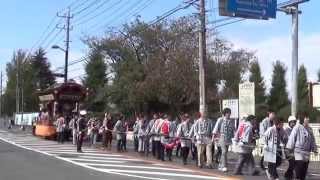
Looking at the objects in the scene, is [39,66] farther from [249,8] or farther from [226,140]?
[226,140]

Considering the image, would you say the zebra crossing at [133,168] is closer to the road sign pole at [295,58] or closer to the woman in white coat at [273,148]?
the woman in white coat at [273,148]

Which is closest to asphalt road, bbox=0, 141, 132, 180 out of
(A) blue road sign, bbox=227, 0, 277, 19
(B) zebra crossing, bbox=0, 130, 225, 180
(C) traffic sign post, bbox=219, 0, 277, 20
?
(B) zebra crossing, bbox=0, 130, 225, 180

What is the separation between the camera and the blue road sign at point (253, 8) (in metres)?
25.2

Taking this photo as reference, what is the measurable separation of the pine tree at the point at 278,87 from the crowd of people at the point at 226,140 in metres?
33.1

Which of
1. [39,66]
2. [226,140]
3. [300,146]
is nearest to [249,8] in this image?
[226,140]

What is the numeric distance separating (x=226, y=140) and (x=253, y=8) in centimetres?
716

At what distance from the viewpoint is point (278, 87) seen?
6438 centimetres

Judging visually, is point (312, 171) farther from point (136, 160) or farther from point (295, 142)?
point (136, 160)

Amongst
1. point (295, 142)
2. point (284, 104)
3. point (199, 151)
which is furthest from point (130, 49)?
point (295, 142)

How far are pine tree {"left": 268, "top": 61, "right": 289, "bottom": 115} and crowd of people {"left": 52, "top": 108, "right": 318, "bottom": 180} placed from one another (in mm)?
33141

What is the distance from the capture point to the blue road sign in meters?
25.2

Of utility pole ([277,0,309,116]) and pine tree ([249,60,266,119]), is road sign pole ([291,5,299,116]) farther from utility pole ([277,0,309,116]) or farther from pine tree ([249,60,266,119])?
pine tree ([249,60,266,119])

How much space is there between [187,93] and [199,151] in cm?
2778

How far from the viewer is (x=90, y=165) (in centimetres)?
2202
